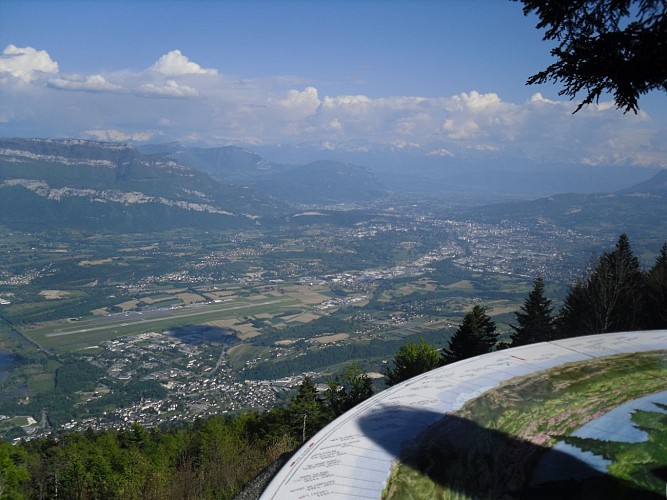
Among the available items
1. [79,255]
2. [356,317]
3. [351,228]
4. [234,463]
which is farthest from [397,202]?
[234,463]

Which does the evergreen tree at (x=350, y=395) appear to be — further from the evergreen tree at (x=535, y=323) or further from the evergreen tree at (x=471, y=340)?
the evergreen tree at (x=535, y=323)

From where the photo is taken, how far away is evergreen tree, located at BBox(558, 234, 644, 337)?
17.6 m

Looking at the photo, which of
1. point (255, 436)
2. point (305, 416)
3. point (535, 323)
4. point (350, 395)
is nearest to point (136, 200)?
point (255, 436)

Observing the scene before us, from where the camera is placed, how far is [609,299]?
17844 millimetres

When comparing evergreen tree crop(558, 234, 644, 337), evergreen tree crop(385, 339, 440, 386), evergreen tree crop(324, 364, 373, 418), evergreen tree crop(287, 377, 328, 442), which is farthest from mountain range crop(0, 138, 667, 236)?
evergreen tree crop(287, 377, 328, 442)

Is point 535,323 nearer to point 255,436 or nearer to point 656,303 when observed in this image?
point 656,303

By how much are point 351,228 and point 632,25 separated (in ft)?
408

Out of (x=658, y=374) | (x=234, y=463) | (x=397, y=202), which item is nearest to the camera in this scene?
(x=658, y=374)

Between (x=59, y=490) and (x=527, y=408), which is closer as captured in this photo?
(x=527, y=408)

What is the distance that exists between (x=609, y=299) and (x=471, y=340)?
5.06 metres

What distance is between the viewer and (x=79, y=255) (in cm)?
9194

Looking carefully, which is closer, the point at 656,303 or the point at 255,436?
the point at 255,436

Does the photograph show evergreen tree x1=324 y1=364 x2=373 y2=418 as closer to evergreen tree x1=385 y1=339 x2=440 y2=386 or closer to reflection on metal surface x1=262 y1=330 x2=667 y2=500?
evergreen tree x1=385 y1=339 x2=440 y2=386

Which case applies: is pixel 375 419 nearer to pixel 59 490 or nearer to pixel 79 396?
pixel 59 490
